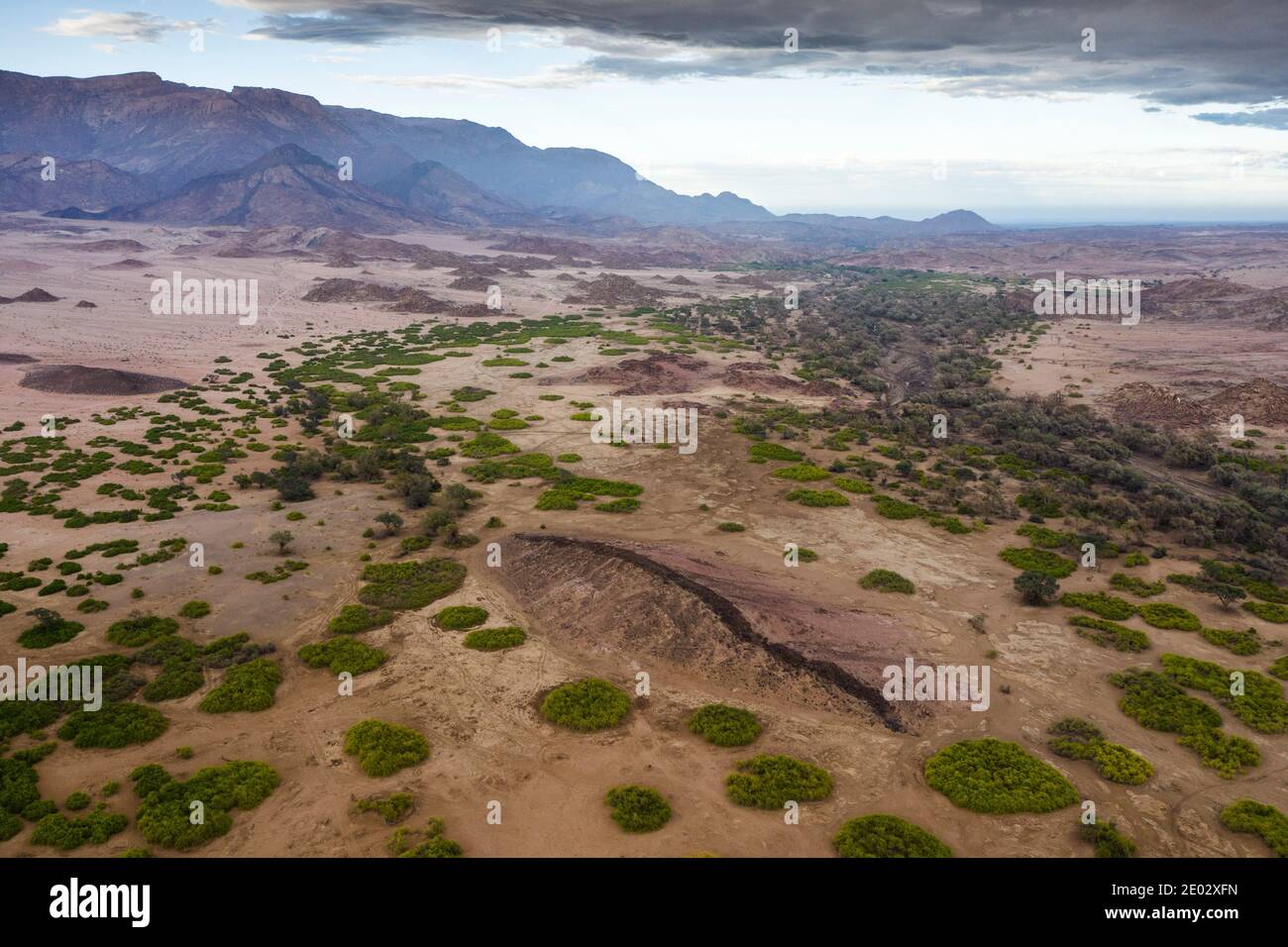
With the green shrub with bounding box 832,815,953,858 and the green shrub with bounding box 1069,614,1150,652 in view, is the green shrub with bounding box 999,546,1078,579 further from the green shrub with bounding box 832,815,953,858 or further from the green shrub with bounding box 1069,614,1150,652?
the green shrub with bounding box 832,815,953,858

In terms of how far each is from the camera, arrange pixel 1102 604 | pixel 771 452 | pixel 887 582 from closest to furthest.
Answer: pixel 1102 604, pixel 887 582, pixel 771 452

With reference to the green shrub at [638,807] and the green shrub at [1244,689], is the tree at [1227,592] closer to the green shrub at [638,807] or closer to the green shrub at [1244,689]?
the green shrub at [1244,689]

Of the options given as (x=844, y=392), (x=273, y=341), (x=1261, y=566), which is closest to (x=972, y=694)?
(x=1261, y=566)

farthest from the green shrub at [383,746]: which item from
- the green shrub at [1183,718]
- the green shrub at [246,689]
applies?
the green shrub at [1183,718]

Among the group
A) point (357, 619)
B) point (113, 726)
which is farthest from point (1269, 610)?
point (113, 726)

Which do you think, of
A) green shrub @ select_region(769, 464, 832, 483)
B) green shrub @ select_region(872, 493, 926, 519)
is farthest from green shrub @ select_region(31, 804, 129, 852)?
green shrub @ select_region(769, 464, 832, 483)

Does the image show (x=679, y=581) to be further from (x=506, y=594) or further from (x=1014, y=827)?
(x=1014, y=827)

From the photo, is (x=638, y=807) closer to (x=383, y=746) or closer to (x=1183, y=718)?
(x=383, y=746)
